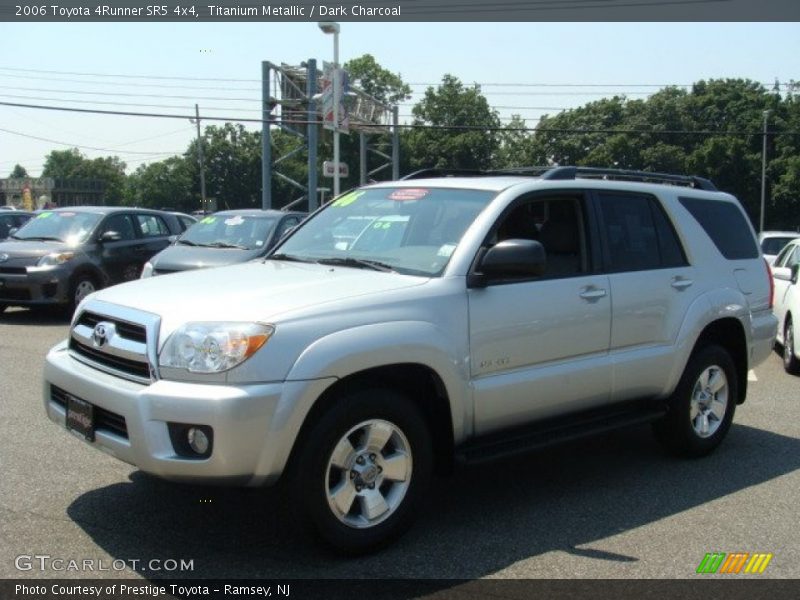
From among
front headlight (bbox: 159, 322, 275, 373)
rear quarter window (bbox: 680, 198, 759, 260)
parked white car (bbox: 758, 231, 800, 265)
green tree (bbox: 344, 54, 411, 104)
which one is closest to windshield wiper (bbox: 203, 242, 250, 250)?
rear quarter window (bbox: 680, 198, 759, 260)

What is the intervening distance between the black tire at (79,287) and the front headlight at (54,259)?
0.31 meters

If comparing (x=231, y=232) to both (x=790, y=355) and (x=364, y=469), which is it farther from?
(x=364, y=469)

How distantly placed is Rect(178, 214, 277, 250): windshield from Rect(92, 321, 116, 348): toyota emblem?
24.8ft

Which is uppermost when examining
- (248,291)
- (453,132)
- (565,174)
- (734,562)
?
(453,132)

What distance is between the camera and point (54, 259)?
12023mm

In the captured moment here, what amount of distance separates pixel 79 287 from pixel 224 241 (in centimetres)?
237

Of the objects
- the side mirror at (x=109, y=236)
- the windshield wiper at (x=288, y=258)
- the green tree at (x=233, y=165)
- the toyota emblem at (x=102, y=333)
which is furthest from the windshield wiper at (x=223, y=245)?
the green tree at (x=233, y=165)

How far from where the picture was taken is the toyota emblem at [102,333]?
13.3 feet

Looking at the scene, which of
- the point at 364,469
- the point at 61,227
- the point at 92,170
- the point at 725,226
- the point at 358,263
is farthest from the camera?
the point at 92,170

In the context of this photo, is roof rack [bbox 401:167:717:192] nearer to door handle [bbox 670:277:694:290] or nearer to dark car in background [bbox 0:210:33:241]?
door handle [bbox 670:277:694:290]

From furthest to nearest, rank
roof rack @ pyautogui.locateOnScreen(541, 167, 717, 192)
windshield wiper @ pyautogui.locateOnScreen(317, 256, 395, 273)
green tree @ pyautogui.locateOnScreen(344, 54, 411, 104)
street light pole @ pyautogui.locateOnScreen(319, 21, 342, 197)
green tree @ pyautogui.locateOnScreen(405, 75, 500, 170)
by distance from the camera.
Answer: green tree @ pyautogui.locateOnScreen(344, 54, 411, 104) → green tree @ pyautogui.locateOnScreen(405, 75, 500, 170) → street light pole @ pyautogui.locateOnScreen(319, 21, 342, 197) → roof rack @ pyautogui.locateOnScreen(541, 167, 717, 192) → windshield wiper @ pyautogui.locateOnScreen(317, 256, 395, 273)

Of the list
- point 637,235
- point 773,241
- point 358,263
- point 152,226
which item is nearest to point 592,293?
point 637,235

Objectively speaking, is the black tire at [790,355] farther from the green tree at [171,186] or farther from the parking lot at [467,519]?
the green tree at [171,186]

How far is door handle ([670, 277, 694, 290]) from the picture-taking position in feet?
18.1
